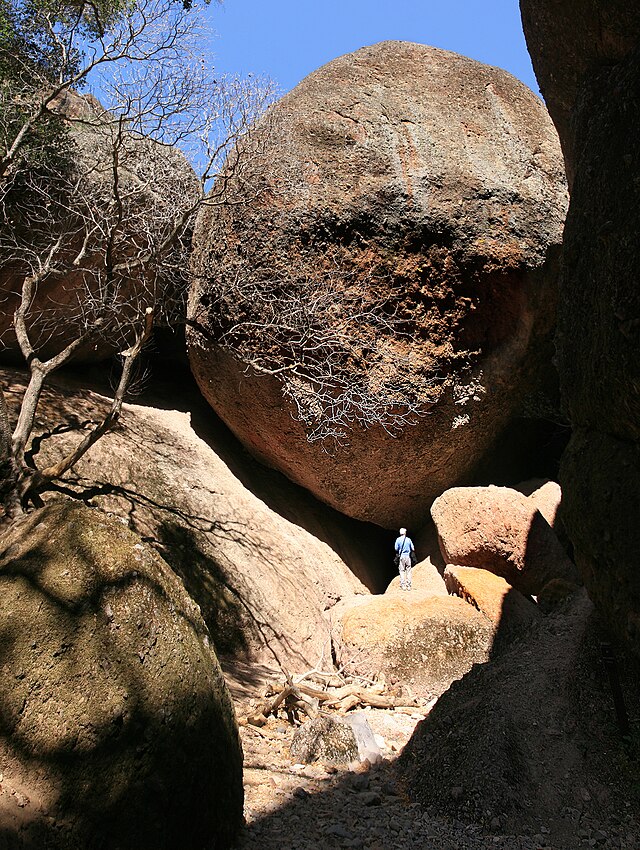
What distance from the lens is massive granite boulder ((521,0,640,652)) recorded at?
2898 mm

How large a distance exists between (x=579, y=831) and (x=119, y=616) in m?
2.09

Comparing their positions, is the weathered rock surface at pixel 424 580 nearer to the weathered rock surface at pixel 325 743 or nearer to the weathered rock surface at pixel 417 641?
the weathered rock surface at pixel 417 641

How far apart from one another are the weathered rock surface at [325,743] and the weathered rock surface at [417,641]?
1.75 meters

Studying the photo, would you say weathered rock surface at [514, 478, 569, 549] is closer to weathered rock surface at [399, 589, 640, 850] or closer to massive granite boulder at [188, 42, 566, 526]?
massive granite boulder at [188, 42, 566, 526]

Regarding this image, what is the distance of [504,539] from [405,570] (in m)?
1.33

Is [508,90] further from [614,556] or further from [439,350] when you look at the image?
[614,556]

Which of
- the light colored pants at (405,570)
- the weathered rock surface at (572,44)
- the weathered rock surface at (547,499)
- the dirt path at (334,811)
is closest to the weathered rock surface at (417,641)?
the light colored pants at (405,570)

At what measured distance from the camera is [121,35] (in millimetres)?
6469

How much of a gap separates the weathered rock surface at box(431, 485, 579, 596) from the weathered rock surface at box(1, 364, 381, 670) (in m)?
1.40

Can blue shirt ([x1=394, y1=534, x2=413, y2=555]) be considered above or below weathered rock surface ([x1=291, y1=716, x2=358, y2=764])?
above

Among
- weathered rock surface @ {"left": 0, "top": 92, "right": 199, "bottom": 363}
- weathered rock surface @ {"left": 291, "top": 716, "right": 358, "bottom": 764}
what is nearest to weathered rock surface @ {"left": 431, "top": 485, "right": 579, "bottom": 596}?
weathered rock surface @ {"left": 291, "top": 716, "right": 358, "bottom": 764}

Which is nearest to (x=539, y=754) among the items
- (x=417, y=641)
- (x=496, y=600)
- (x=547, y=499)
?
(x=417, y=641)

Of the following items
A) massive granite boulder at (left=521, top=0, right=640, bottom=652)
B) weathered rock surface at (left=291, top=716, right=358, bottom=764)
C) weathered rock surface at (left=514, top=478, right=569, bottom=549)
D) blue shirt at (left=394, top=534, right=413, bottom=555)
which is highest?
massive granite boulder at (left=521, top=0, right=640, bottom=652)

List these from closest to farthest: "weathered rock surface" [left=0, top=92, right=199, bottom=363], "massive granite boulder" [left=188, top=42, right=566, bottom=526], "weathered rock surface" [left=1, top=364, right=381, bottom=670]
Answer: "weathered rock surface" [left=1, top=364, right=381, bottom=670] → "massive granite boulder" [left=188, top=42, right=566, bottom=526] → "weathered rock surface" [left=0, top=92, right=199, bottom=363]
